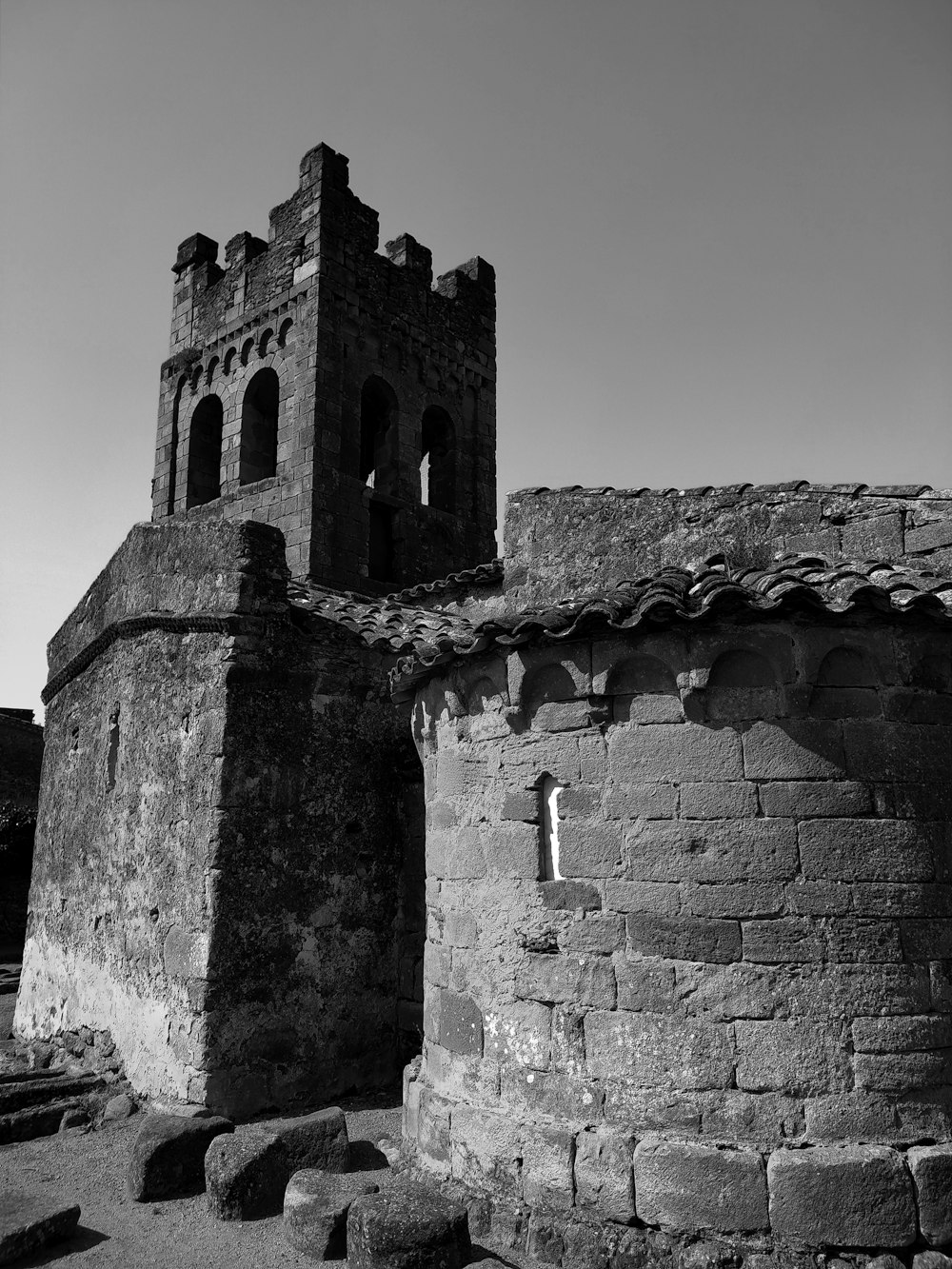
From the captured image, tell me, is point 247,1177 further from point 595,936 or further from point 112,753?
point 112,753

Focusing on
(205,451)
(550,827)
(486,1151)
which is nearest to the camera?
(486,1151)

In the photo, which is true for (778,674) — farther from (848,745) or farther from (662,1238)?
(662,1238)

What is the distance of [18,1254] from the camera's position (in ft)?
14.4

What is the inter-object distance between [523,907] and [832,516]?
279 centimetres

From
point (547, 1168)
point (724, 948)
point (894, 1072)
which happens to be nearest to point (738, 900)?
point (724, 948)

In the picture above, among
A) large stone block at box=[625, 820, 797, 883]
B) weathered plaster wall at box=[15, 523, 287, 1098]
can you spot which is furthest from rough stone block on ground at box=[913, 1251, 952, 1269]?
weathered plaster wall at box=[15, 523, 287, 1098]

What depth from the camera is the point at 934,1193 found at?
3918 millimetres

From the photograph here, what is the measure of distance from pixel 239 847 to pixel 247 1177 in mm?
2140

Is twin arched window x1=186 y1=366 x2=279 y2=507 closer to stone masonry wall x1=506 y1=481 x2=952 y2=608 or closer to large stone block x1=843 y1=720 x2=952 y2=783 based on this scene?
stone masonry wall x1=506 y1=481 x2=952 y2=608

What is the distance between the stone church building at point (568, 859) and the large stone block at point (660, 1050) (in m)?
0.01

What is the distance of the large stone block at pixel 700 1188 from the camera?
12.9ft

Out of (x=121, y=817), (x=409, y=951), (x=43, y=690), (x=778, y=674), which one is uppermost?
(x=43, y=690)

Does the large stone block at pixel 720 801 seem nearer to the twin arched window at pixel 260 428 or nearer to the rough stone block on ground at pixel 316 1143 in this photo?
the rough stone block on ground at pixel 316 1143

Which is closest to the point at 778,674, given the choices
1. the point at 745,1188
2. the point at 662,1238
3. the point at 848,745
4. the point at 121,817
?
the point at 848,745
